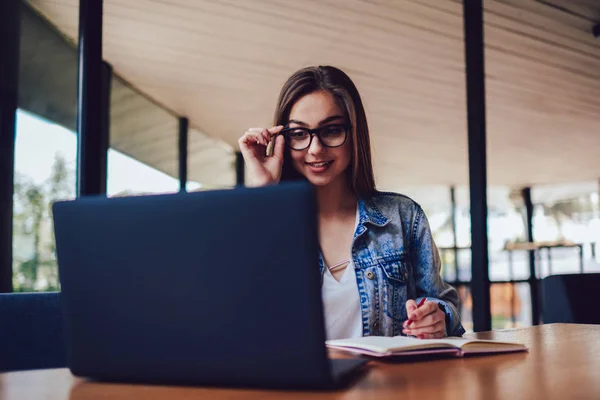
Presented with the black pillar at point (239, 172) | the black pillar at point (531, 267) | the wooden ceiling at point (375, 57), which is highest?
the wooden ceiling at point (375, 57)

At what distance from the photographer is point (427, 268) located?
4.99ft

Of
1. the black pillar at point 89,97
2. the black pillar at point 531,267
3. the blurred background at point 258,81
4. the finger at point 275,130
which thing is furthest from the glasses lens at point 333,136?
the black pillar at point 531,267

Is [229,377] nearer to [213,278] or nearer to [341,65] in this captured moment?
[213,278]

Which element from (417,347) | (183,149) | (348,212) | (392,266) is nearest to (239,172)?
(183,149)

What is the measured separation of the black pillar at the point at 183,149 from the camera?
18.4 ft

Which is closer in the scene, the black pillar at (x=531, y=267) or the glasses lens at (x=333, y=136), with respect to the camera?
the glasses lens at (x=333, y=136)

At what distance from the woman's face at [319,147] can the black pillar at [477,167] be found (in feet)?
5.26

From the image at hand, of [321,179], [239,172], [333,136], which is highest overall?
[239,172]

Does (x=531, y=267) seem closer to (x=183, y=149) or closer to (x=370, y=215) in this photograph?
(x=183, y=149)

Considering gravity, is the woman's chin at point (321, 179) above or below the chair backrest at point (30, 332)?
above

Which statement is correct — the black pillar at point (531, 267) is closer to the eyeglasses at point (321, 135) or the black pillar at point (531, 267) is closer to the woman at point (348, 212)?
the woman at point (348, 212)

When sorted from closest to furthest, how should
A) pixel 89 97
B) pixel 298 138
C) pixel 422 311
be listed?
1. pixel 422 311
2. pixel 298 138
3. pixel 89 97

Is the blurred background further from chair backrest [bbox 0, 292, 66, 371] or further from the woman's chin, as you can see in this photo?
chair backrest [bbox 0, 292, 66, 371]

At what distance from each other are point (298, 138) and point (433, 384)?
93 centimetres
